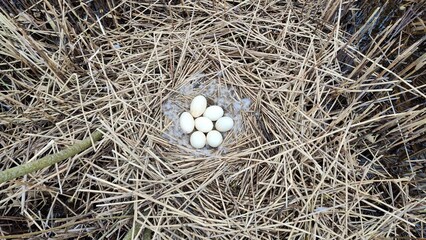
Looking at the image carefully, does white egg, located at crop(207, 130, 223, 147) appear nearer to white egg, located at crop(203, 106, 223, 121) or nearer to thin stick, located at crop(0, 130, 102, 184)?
white egg, located at crop(203, 106, 223, 121)

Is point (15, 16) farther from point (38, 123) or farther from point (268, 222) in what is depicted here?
point (268, 222)

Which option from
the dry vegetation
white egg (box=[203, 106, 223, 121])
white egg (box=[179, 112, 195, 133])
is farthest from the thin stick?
white egg (box=[203, 106, 223, 121])

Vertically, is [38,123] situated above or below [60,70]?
below

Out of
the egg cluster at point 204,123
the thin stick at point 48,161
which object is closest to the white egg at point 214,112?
the egg cluster at point 204,123

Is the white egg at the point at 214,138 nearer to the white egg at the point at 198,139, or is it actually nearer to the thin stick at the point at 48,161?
the white egg at the point at 198,139

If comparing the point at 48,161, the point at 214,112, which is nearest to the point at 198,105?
the point at 214,112

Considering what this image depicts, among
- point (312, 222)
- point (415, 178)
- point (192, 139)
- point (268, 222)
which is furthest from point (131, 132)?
point (415, 178)

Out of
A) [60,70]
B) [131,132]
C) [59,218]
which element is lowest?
[59,218]

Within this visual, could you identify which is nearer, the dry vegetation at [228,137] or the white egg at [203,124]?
the dry vegetation at [228,137]
